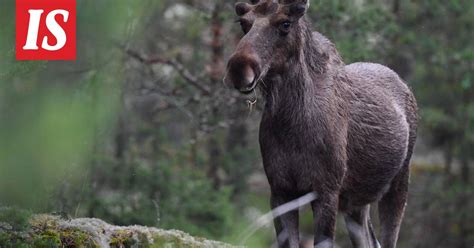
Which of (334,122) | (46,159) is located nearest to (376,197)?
(334,122)

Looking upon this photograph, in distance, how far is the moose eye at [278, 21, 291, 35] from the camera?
607 centimetres

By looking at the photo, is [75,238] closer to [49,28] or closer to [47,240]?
[47,240]

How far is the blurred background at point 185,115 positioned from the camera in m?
6.39

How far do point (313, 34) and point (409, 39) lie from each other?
9.58 m

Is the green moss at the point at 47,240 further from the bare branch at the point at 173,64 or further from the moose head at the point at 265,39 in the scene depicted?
the bare branch at the point at 173,64

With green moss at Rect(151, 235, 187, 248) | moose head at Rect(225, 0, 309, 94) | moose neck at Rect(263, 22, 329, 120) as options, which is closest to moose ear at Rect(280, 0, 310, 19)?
moose head at Rect(225, 0, 309, 94)

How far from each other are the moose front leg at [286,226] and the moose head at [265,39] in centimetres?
89

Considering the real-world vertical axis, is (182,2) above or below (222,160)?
above

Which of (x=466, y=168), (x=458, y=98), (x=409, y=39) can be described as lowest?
(x=466, y=168)

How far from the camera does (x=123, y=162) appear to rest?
A: 47.8 ft

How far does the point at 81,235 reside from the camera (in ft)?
19.4


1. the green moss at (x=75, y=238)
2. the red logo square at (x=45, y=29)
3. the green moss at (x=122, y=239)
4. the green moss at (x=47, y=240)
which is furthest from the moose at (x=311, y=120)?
the red logo square at (x=45, y=29)

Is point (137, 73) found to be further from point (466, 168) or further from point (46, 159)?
point (46, 159)

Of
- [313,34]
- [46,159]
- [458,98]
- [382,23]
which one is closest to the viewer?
[46,159]
